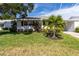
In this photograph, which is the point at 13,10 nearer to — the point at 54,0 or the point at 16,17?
the point at 16,17

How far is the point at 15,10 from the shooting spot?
22078 millimetres

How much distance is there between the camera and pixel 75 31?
924 inches

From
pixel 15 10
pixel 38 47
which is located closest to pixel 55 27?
pixel 15 10

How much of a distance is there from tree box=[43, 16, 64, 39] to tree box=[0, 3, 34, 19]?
141 inches

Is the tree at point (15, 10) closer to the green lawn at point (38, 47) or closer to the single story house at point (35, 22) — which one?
the single story house at point (35, 22)

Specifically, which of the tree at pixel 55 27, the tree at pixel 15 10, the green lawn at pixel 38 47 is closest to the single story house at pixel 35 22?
the tree at pixel 15 10

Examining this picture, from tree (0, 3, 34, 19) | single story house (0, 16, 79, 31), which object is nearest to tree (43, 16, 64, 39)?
tree (0, 3, 34, 19)

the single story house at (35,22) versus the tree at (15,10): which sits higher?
the tree at (15,10)

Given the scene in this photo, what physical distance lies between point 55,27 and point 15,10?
4.74 meters

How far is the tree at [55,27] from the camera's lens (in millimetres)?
19375

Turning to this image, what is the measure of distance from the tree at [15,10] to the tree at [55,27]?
11.7ft

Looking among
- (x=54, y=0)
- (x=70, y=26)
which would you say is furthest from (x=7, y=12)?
(x=54, y=0)

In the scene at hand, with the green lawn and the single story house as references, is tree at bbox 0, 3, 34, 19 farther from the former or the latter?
the green lawn

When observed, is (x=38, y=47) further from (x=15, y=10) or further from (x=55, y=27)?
(x=15, y=10)
